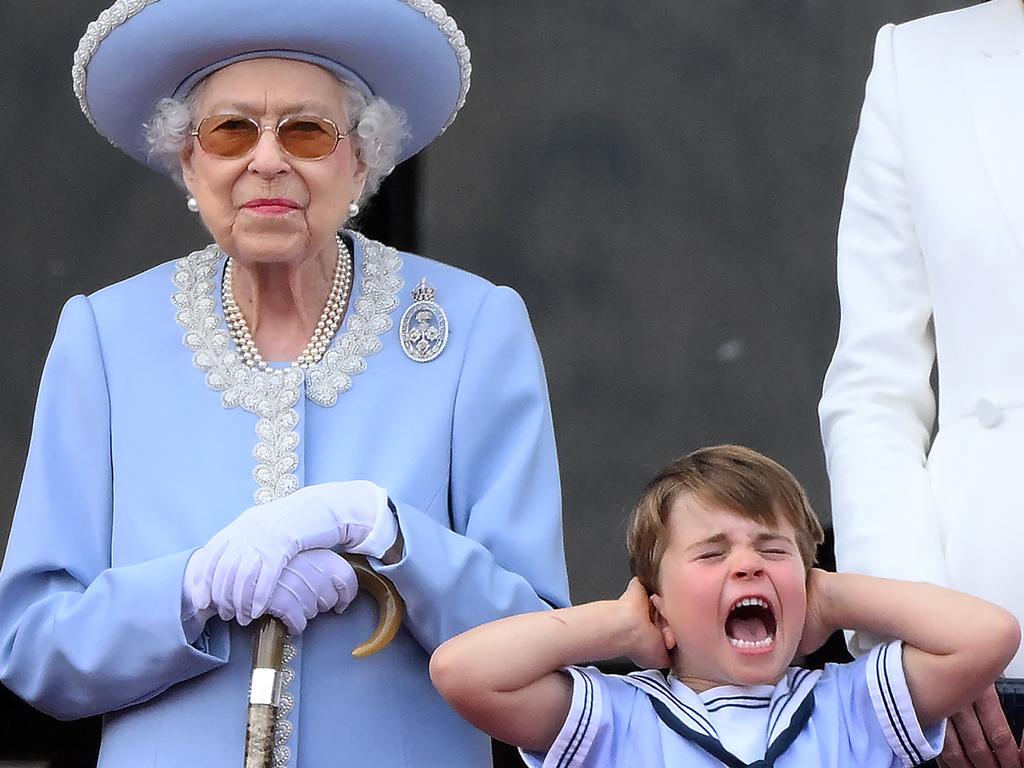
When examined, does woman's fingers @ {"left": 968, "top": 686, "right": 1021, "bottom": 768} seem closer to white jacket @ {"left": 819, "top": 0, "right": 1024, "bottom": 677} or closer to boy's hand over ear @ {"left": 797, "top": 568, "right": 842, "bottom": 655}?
white jacket @ {"left": 819, "top": 0, "right": 1024, "bottom": 677}

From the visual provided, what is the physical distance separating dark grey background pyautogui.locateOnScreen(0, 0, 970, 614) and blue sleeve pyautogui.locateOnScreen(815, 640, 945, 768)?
5.81 feet

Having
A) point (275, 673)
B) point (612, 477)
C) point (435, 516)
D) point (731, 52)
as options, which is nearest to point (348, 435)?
point (435, 516)

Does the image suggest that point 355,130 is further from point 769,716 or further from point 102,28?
point 769,716

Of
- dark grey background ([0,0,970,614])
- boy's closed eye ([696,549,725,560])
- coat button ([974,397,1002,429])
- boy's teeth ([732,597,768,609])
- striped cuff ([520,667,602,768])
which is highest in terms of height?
dark grey background ([0,0,970,614])

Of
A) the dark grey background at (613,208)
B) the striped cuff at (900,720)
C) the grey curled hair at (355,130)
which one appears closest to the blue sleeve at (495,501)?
the grey curled hair at (355,130)

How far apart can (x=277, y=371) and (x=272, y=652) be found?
0.47m

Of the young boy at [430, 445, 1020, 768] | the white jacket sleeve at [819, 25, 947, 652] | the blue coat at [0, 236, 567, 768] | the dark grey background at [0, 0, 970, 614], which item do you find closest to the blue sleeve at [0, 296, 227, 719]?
the blue coat at [0, 236, 567, 768]

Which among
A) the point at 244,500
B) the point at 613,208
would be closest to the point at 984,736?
the point at 244,500

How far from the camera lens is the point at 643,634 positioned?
3.10 metres

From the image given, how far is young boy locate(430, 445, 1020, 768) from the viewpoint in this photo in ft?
9.84

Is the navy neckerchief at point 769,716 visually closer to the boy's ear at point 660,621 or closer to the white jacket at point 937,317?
the boy's ear at point 660,621

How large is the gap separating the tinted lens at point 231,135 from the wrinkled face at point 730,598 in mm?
807

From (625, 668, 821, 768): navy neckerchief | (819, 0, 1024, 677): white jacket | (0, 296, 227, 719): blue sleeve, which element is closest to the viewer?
(625, 668, 821, 768): navy neckerchief

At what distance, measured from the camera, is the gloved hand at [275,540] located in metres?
3.00
